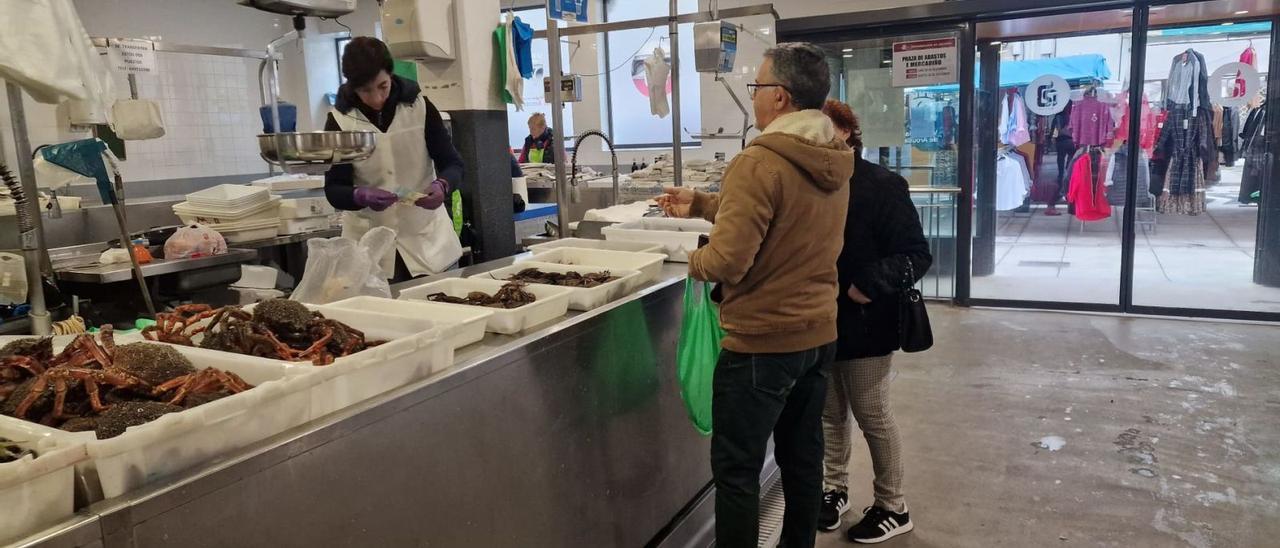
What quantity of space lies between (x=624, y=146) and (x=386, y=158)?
682cm

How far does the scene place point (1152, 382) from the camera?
447 cm

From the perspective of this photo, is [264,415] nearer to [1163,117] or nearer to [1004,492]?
[1004,492]

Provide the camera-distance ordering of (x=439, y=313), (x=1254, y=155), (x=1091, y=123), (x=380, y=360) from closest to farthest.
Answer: (x=380, y=360)
(x=439, y=313)
(x=1254, y=155)
(x=1091, y=123)

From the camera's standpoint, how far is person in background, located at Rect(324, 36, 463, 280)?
2.98 metres

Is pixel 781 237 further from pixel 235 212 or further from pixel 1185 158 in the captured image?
pixel 1185 158

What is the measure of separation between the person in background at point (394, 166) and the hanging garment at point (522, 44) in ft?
1.99

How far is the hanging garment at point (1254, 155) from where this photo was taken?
5941 mm

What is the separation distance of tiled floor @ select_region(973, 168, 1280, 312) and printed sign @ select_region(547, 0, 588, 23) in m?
4.48

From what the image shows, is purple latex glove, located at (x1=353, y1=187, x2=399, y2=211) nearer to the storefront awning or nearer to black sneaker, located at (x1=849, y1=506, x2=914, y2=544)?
black sneaker, located at (x1=849, y1=506, x2=914, y2=544)

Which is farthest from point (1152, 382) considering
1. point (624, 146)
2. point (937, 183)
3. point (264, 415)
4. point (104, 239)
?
point (624, 146)

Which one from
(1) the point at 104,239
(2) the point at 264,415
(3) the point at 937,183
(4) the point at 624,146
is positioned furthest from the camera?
(4) the point at 624,146

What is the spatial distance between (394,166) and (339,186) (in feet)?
0.83

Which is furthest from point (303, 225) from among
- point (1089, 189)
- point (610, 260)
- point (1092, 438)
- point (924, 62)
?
point (1089, 189)

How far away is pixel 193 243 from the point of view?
3764 mm
